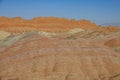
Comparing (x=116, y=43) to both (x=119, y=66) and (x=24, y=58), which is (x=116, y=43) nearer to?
(x=119, y=66)

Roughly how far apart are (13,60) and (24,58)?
76cm

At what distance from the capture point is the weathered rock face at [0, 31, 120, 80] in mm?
20156

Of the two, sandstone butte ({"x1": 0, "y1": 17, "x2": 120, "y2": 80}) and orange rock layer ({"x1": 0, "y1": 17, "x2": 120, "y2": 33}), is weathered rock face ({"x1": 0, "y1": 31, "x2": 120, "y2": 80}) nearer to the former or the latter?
sandstone butte ({"x1": 0, "y1": 17, "x2": 120, "y2": 80})

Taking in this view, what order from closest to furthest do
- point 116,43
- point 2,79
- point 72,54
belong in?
point 2,79 → point 72,54 → point 116,43

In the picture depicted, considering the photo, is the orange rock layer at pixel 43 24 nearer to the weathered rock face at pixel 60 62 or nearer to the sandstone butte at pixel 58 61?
the sandstone butte at pixel 58 61

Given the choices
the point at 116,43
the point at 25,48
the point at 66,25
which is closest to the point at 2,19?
the point at 66,25

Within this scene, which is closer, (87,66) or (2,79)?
(2,79)

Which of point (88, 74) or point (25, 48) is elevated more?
point (25, 48)

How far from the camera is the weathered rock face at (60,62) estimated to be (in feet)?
66.1

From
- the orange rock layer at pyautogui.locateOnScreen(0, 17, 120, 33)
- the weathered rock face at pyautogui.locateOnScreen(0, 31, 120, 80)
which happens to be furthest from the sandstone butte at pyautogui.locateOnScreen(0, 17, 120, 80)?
the orange rock layer at pyautogui.locateOnScreen(0, 17, 120, 33)

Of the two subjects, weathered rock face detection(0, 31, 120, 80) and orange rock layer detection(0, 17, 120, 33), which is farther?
orange rock layer detection(0, 17, 120, 33)

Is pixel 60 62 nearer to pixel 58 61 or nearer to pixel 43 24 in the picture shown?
pixel 58 61

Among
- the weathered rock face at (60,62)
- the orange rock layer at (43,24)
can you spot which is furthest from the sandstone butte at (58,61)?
the orange rock layer at (43,24)

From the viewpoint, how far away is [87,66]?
21797 millimetres
